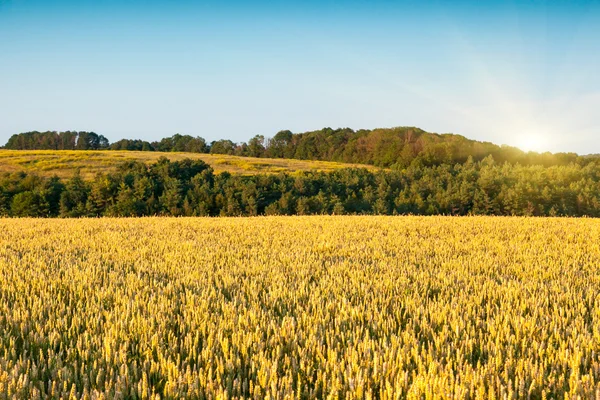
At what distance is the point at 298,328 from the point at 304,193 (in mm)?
42732

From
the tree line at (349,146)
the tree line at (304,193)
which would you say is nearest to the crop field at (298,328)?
the tree line at (304,193)

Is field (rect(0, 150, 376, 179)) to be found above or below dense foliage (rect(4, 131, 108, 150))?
below

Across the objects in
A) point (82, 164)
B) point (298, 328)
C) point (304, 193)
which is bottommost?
point (304, 193)

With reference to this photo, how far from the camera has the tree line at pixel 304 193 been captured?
137 ft

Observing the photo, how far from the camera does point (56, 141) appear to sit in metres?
144

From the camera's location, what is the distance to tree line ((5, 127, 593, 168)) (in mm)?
79812

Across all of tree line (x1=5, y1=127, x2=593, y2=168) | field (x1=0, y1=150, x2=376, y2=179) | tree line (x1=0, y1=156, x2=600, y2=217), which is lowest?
tree line (x1=0, y1=156, x2=600, y2=217)

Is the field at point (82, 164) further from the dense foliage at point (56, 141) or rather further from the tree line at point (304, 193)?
the dense foliage at point (56, 141)

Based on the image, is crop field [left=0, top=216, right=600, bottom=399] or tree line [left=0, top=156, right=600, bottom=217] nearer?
crop field [left=0, top=216, right=600, bottom=399]

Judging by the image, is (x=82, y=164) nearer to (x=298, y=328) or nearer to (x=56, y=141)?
(x=298, y=328)

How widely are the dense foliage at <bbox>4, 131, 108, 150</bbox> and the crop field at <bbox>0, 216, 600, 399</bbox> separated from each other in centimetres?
15105

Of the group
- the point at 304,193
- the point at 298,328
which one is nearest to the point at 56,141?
the point at 304,193

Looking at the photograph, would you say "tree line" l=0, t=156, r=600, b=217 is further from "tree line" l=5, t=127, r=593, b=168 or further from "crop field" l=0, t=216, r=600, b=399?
"crop field" l=0, t=216, r=600, b=399

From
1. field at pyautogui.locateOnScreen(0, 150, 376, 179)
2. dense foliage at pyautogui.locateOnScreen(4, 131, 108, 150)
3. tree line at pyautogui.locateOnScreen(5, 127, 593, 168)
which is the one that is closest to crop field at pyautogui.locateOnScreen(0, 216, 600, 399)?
field at pyautogui.locateOnScreen(0, 150, 376, 179)
